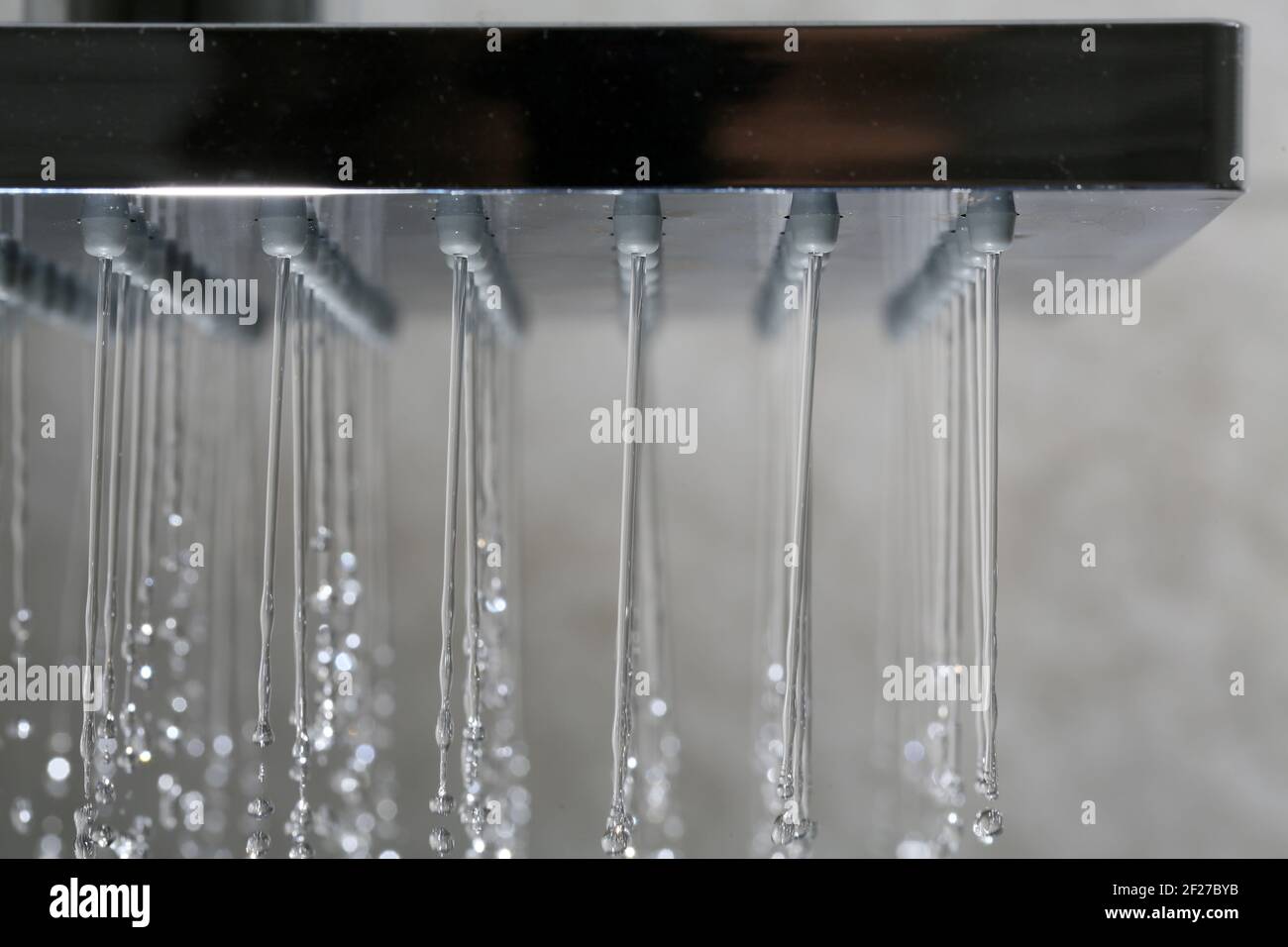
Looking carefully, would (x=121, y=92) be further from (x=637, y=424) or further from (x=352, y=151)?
(x=637, y=424)

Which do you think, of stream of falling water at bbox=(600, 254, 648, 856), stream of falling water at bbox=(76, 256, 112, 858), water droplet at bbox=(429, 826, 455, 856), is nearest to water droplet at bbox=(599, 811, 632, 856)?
stream of falling water at bbox=(600, 254, 648, 856)

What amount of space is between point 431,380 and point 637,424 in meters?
0.88

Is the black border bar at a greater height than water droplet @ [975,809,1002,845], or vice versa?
the black border bar

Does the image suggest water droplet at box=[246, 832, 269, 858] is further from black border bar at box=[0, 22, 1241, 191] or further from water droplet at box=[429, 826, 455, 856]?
black border bar at box=[0, 22, 1241, 191]

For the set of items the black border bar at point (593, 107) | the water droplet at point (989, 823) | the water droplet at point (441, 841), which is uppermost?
the black border bar at point (593, 107)

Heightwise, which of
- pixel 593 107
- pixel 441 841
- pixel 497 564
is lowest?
pixel 441 841

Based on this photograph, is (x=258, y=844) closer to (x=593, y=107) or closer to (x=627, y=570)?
(x=627, y=570)

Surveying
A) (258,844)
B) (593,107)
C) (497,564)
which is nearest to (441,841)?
(258,844)

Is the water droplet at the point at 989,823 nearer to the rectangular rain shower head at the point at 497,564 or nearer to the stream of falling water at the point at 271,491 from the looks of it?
the rectangular rain shower head at the point at 497,564

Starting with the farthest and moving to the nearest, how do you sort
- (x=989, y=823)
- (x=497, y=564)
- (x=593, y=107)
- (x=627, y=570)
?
(x=497, y=564) < (x=989, y=823) < (x=627, y=570) < (x=593, y=107)

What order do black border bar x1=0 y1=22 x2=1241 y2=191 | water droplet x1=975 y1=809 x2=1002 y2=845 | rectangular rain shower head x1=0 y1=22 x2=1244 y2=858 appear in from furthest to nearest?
rectangular rain shower head x1=0 y1=22 x2=1244 y2=858
water droplet x1=975 y1=809 x2=1002 y2=845
black border bar x1=0 y1=22 x2=1241 y2=191

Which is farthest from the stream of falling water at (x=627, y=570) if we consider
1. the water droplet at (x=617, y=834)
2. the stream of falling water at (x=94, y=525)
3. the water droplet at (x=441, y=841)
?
the stream of falling water at (x=94, y=525)

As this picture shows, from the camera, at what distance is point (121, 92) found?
18.4 inches
